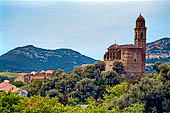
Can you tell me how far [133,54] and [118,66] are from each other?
4.37 meters

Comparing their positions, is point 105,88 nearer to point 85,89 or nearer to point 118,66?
point 85,89

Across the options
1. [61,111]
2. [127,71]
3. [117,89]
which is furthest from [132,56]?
[61,111]

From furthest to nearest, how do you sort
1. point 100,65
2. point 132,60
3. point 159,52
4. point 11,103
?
point 159,52 < point 132,60 < point 100,65 < point 11,103

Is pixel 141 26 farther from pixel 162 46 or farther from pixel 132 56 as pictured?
pixel 162 46

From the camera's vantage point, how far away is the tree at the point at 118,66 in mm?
79812

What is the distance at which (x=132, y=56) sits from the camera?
270ft

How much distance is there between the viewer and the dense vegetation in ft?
96.3

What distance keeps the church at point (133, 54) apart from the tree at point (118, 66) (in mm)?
1560

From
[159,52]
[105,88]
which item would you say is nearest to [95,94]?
[105,88]

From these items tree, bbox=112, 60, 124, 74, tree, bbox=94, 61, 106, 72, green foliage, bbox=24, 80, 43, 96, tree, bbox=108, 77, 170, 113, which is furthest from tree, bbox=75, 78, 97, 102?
tree, bbox=108, 77, 170, 113

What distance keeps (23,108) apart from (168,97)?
2241 cm

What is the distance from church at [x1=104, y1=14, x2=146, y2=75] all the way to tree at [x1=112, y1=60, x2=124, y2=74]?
1.56 meters

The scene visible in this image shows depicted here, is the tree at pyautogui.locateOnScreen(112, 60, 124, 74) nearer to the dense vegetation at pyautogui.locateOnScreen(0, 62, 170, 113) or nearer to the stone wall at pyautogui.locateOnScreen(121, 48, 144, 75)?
the dense vegetation at pyautogui.locateOnScreen(0, 62, 170, 113)

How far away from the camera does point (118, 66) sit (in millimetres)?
80250
